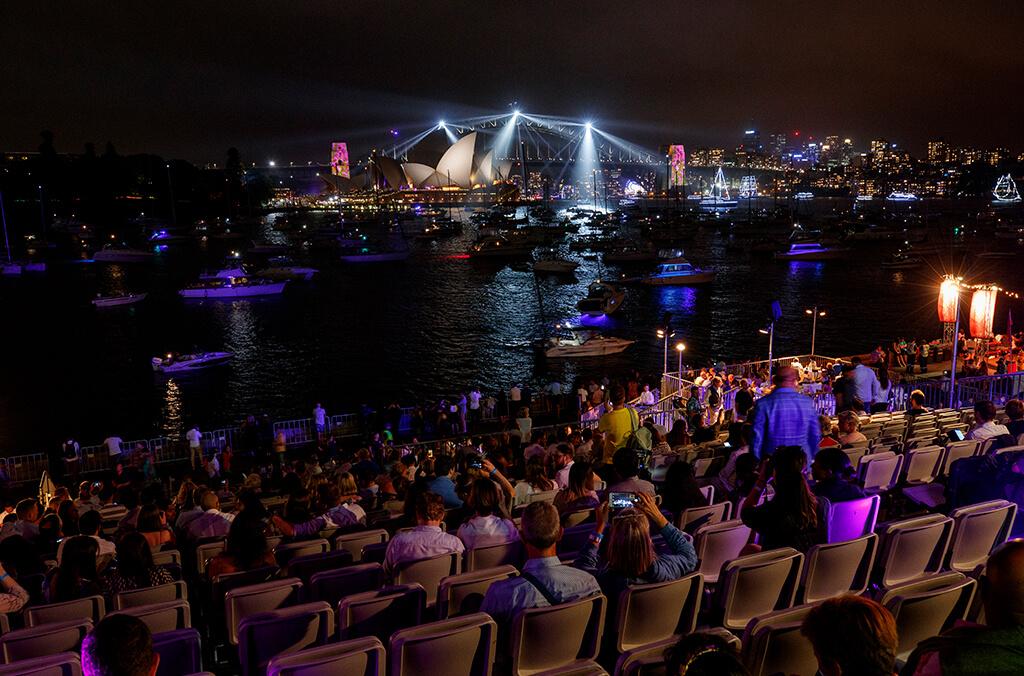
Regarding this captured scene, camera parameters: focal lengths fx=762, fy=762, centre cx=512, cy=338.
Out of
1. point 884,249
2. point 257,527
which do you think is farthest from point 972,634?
point 884,249

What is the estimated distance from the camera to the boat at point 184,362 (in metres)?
26.3

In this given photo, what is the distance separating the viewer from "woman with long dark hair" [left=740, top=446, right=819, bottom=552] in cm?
392

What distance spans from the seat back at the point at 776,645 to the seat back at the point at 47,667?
242 centimetres

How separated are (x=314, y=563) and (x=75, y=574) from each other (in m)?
1.28

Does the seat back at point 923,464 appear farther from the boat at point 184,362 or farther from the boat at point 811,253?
the boat at point 811,253

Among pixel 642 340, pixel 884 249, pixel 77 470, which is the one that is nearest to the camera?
pixel 77 470

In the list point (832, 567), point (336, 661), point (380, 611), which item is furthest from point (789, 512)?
point (336, 661)

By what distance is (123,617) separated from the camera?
2.38 m

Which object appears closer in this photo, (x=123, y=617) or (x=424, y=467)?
(x=123, y=617)

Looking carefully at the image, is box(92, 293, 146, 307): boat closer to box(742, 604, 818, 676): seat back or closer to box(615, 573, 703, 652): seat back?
box(615, 573, 703, 652): seat back

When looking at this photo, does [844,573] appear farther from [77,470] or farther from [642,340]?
[642,340]

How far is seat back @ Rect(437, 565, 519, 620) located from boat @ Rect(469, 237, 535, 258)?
203 ft

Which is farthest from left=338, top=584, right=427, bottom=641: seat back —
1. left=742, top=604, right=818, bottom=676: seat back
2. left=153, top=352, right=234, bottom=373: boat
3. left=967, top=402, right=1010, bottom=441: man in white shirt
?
left=153, top=352, right=234, bottom=373: boat

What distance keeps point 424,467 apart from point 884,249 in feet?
236
